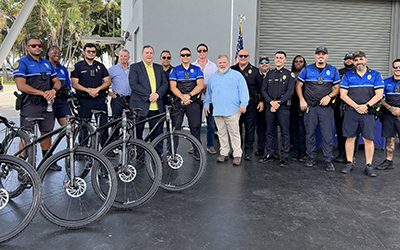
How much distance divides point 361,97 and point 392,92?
0.62m

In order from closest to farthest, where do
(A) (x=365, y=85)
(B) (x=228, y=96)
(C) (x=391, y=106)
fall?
1. (A) (x=365, y=85)
2. (C) (x=391, y=106)
3. (B) (x=228, y=96)

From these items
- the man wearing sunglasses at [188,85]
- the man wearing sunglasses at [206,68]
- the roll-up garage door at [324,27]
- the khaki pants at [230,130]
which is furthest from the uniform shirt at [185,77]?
the roll-up garage door at [324,27]

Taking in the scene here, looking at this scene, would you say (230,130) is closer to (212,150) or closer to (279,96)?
(279,96)

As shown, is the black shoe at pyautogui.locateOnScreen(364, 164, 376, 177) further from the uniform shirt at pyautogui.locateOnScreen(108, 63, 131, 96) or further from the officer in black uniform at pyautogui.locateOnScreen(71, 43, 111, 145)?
the officer in black uniform at pyautogui.locateOnScreen(71, 43, 111, 145)

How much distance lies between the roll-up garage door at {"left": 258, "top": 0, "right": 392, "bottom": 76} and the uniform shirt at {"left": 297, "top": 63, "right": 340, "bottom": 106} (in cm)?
386

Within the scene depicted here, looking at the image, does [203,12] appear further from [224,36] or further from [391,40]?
[391,40]

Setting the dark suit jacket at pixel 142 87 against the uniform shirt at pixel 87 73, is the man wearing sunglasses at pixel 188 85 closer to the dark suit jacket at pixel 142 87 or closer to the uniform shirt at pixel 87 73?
the dark suit jacket at pixel 142 87

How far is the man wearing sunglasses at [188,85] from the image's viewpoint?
5465mm

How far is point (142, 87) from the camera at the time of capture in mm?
5078

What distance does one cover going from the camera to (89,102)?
17.8 ft

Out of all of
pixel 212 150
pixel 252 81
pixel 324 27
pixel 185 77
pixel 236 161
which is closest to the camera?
pixel 185 77

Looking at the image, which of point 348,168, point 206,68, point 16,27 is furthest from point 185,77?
point 16,27

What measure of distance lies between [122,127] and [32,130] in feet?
3.31

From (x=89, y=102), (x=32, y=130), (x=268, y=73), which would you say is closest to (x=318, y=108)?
(x=268, y=73)
